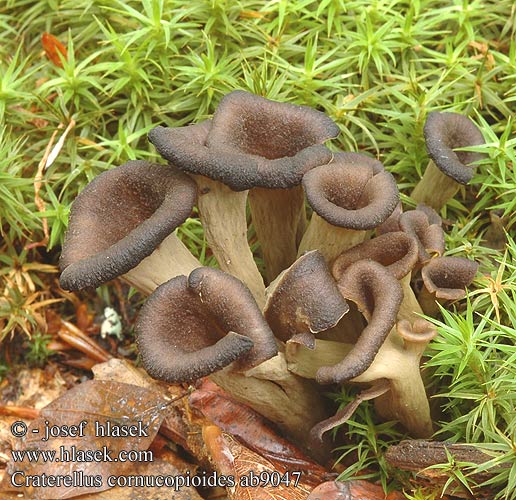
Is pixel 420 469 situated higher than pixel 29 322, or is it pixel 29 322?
pixel 420 469

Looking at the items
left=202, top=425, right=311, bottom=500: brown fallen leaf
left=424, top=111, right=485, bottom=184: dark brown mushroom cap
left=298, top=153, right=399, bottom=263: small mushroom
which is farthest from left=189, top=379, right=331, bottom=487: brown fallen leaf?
left=424, top=111, right=485, bottom=184: dark brown mushroom cap

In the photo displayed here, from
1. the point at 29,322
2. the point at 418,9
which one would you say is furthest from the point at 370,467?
the point at 418,9

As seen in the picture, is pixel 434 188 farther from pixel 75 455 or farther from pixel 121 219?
pixel 75 455

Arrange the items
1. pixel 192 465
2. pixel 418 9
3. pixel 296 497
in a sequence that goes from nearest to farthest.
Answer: pixel 296 497 → pixel 192 465 → pixel 418 9

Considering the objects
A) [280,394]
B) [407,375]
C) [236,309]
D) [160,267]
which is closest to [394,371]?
[407,375]

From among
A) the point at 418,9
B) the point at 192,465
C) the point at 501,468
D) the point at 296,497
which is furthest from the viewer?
the point at 418,9

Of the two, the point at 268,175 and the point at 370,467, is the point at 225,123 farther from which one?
the point at 370,467

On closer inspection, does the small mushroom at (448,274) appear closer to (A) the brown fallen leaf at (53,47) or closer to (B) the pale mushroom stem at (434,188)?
(B) the pale mushroom stem at (434,188)

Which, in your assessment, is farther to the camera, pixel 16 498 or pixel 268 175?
pixel 16 498

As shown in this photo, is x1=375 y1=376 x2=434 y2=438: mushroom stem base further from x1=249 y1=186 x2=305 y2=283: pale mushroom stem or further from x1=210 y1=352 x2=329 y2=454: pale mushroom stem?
x1=249 y1=186 x2=305 y2=283: pale mushroom stem
